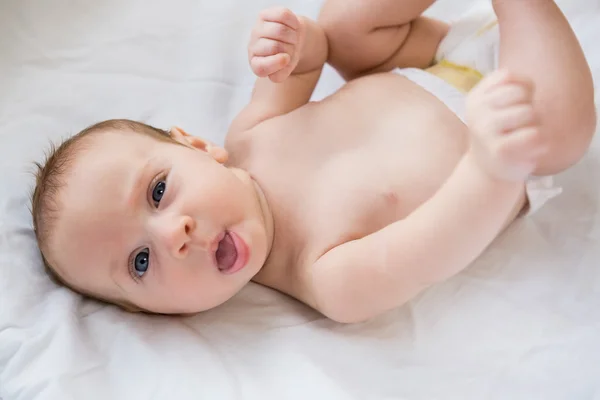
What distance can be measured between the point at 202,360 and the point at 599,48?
743 mm

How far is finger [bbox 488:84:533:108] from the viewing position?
1.98 feet

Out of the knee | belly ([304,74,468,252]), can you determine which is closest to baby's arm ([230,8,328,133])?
belly ([304,74,468,252])

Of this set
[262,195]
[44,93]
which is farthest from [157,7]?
[262,195]

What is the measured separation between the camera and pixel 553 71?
812mm

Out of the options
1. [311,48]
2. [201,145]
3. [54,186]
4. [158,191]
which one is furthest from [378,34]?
[54,186]

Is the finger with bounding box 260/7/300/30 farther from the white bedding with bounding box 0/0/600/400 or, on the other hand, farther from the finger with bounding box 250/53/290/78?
the white bedding with bounding box 0/0/600/400

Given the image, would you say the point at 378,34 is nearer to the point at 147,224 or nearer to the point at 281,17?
the point at 281,17

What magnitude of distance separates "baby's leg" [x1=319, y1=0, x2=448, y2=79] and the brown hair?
31cm

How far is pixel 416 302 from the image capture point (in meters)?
0.92

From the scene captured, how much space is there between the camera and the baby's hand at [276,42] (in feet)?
3.05

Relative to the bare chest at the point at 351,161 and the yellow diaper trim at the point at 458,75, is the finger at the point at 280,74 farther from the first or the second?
the yellow diaper trim at the point at 458,75

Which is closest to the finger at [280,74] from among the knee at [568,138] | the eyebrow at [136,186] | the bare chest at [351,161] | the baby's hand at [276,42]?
the baby's hand at [276,42]

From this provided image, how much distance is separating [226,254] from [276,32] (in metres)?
0.31

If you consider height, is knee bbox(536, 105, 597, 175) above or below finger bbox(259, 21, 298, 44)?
below
